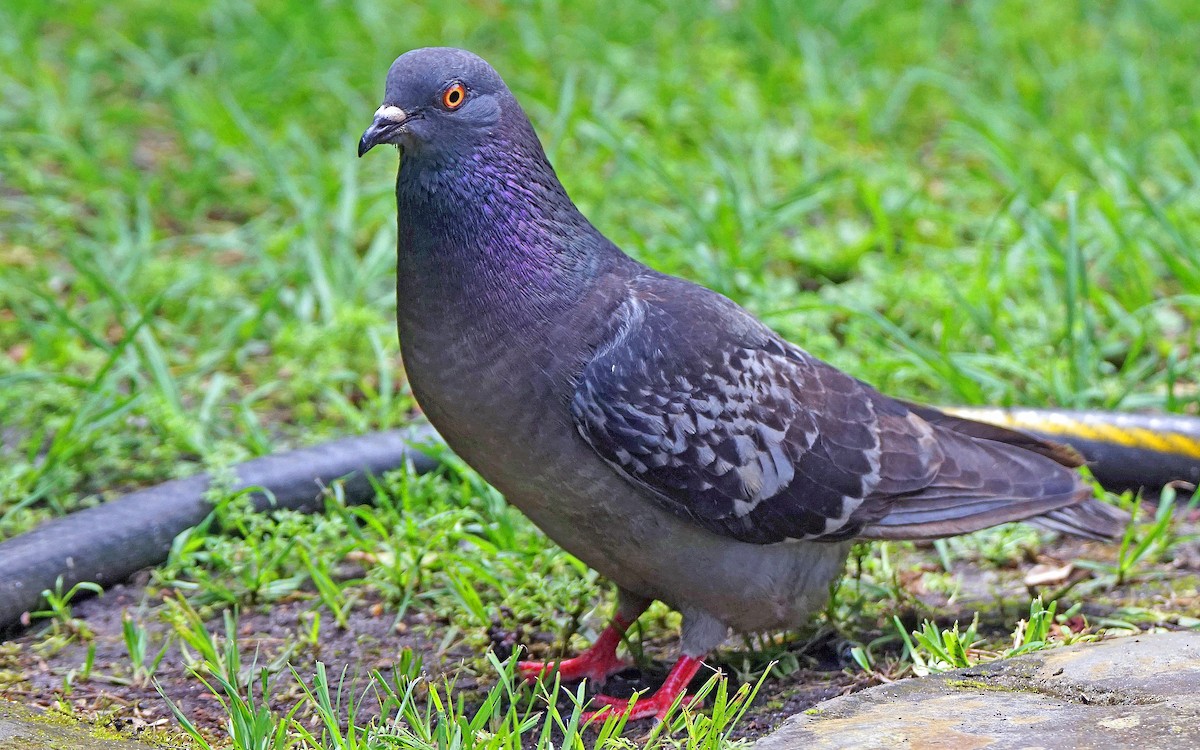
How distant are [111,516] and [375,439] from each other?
2.98 feet

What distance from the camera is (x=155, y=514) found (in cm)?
421

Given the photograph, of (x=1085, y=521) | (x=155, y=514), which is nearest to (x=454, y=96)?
(x=155, y=514)

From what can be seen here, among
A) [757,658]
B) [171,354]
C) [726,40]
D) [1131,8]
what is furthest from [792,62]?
[757,658]

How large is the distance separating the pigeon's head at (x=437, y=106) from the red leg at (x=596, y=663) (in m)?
1.45

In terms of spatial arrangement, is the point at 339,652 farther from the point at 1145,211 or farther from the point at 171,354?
the point at 1145,211

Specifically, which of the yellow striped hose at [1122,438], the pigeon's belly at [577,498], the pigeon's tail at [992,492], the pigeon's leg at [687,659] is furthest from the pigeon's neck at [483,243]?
the yellow striped hose at [1122,438]

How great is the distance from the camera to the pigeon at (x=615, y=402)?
3.31 meters

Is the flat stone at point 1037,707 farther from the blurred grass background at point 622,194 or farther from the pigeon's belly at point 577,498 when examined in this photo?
the blurred grass background at point 622,194

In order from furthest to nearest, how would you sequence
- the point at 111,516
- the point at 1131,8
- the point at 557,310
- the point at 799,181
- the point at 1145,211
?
the point at 1131,8
the point at 799,181
the point at 1145,211
the point at 111,516
the point at 557,310

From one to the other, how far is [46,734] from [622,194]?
13.3ft

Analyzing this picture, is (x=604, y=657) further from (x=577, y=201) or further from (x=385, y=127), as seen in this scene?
(x=577, y=201)

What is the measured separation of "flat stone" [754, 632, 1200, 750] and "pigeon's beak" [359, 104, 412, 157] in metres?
1.72

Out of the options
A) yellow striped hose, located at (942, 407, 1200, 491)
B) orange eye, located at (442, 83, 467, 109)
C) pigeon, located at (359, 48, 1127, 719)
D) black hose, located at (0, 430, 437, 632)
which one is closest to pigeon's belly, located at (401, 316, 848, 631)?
pigeon, located at (359, 48, 1127, 719)

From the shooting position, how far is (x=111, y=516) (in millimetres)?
4156
